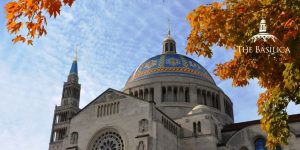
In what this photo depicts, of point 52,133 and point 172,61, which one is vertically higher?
point 172,61

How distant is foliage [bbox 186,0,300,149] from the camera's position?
1008 centimetres

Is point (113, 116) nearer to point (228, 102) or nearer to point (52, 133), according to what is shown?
point (228, 102)

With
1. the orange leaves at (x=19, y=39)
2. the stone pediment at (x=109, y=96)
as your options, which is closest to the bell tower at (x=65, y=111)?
the stone pediment at (x=109, y=96)

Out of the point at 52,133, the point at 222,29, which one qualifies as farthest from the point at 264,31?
the point at 52,133

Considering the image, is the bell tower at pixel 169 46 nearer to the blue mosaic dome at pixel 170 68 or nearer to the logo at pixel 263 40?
the blue mosaic dome at pixel 170 68

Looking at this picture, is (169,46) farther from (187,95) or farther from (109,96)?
(109,96)

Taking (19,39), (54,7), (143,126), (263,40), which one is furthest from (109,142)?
(54,7)

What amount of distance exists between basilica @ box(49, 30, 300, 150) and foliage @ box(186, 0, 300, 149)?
22701 mm

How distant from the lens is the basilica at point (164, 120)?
36125mm

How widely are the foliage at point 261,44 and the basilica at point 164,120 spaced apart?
22.7m

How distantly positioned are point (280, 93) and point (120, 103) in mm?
27701

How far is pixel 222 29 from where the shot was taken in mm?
10844

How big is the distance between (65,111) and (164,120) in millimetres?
30582

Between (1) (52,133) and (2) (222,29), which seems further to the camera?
(1) (52,133)
